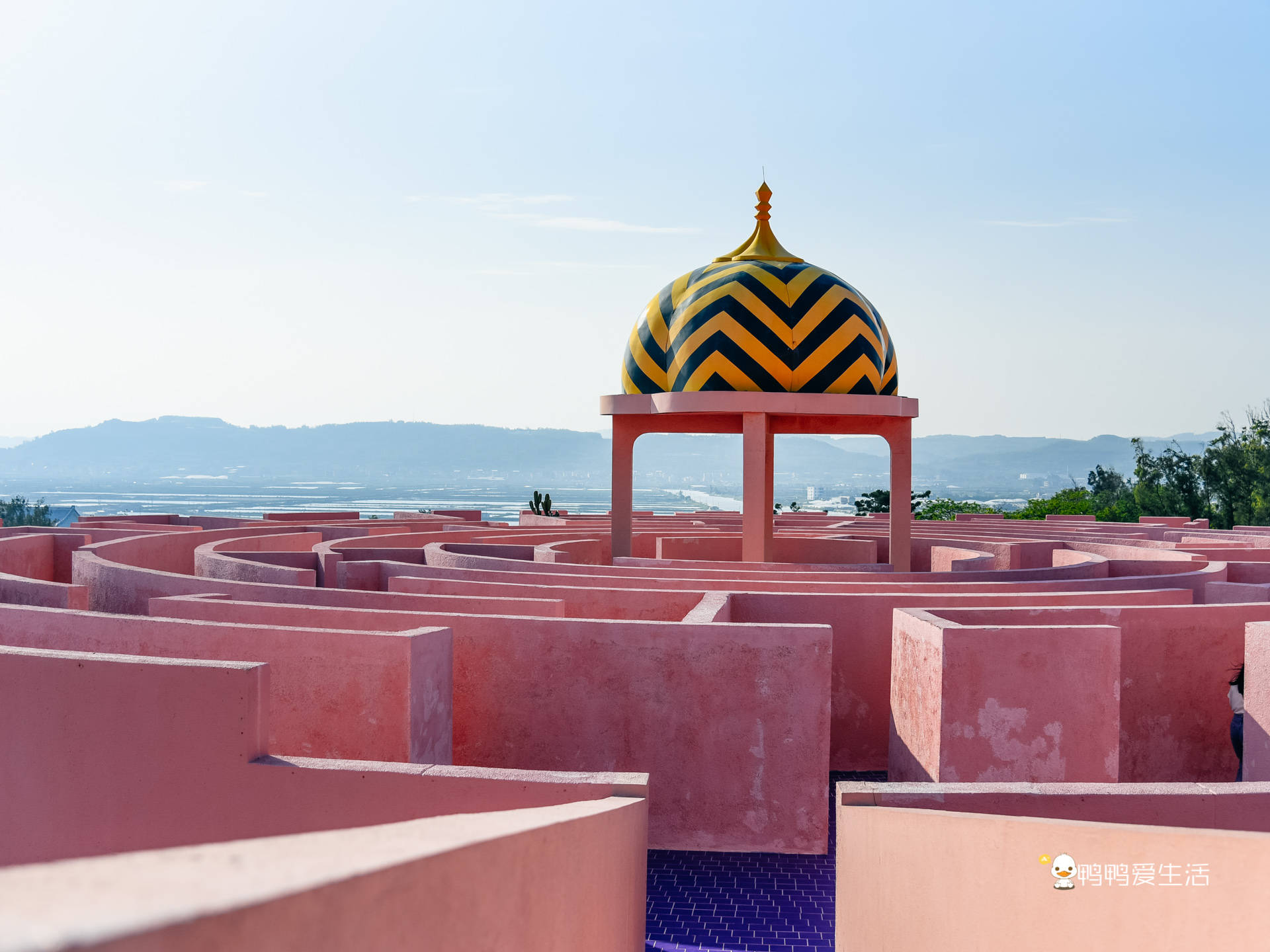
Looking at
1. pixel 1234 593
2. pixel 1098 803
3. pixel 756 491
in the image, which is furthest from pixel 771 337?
pixel 1098 803

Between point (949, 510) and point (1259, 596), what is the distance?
Answer: 43.4m

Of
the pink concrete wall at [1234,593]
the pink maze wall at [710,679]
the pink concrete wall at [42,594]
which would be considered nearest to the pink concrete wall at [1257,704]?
the pink maze wall at [710,679]

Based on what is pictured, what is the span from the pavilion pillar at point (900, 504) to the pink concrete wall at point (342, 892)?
1639 centimetres

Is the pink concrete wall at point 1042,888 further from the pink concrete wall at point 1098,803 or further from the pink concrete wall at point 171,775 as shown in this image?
the pink concrete wall at point 171,775

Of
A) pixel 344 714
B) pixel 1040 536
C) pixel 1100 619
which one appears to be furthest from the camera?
pixel 1040 536

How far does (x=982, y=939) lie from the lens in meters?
5.41

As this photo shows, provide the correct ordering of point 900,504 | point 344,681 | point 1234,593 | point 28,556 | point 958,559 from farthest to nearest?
point 958,559
point 28,556
point 900,504
point 1234,593
point 344,681

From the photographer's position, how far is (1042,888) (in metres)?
5.21

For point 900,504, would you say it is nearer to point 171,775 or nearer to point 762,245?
point 762,245

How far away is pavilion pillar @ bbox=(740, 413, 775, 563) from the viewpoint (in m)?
19.1

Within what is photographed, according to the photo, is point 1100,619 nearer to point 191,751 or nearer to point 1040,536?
point 191,751

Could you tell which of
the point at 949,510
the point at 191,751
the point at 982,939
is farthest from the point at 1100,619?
the point at 949,510

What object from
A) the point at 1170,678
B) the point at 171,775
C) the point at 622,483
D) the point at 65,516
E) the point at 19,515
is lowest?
the point at 65,516

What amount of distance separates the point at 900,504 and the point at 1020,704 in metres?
11.9
